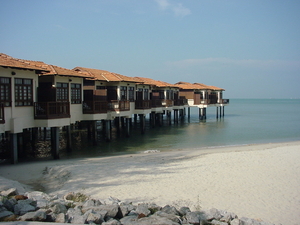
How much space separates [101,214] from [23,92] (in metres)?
10.4

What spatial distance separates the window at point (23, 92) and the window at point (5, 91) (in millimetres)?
492

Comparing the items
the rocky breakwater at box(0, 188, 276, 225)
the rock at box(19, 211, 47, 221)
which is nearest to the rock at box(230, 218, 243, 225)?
the rocky breakwater at box(0, 188, 276, 225)

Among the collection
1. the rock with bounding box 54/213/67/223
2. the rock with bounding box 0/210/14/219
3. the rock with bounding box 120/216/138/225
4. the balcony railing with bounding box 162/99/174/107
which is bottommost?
the rock with bounding box 120/216/138/225

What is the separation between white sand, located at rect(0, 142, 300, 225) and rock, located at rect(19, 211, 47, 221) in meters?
2.98

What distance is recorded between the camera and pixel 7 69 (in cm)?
1480

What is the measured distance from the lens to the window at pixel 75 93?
20.4 meters

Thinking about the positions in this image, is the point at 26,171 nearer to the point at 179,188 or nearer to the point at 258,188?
the point at 179,188

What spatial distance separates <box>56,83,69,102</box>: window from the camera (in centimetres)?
1862

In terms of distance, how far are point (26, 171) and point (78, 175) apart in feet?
9.76

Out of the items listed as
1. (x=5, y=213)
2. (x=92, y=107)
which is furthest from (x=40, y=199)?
(x=92, y=107)

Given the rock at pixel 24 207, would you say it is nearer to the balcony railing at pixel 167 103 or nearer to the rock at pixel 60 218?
the rock at pixel 60 218

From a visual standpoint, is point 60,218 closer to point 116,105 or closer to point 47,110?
point 47,110

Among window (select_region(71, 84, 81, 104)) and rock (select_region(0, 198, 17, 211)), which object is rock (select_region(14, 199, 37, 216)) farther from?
window (select_region(71, 84, 81, 104))

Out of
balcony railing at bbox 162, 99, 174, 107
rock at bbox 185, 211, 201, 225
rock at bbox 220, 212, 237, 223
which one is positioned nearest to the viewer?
rock at bbox 185, 211, 201, 225
